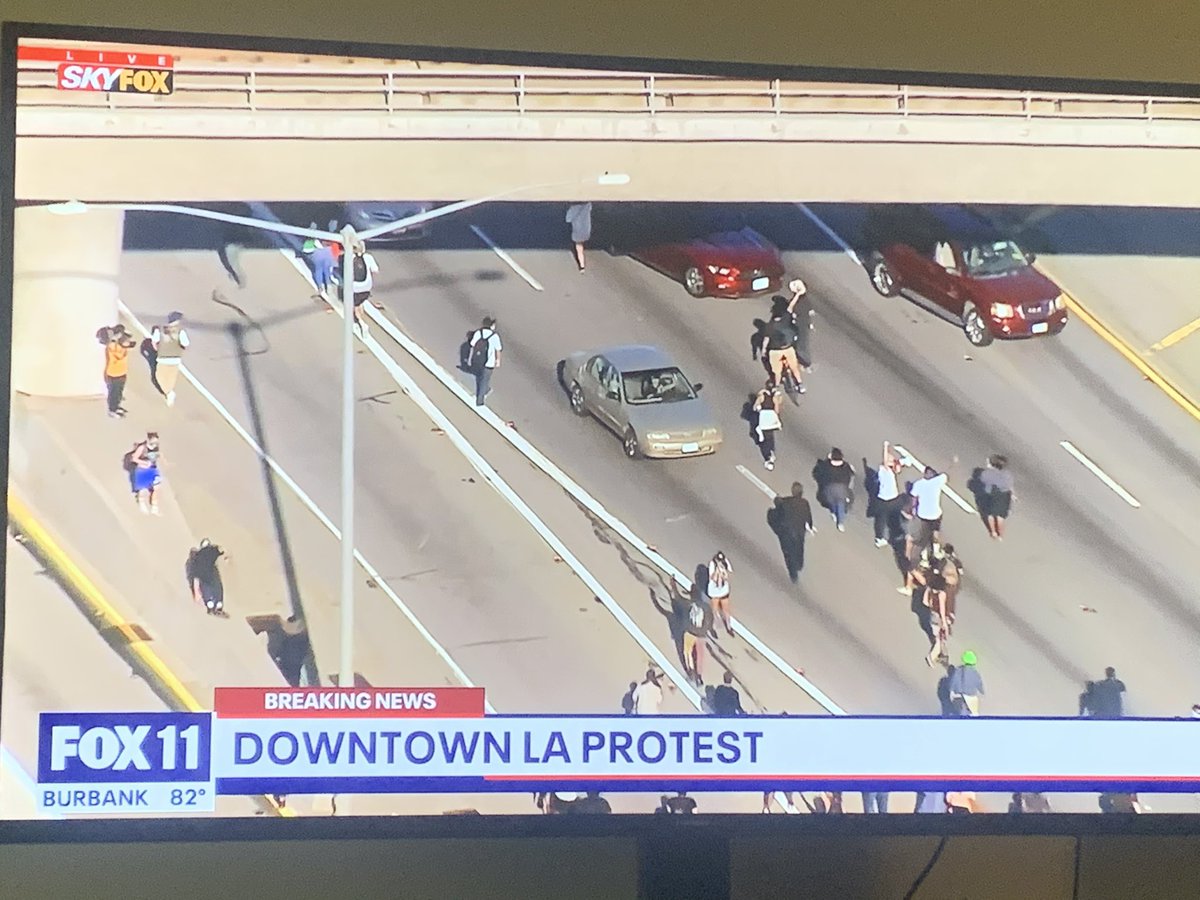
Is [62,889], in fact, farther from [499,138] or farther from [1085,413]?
[1085,413]

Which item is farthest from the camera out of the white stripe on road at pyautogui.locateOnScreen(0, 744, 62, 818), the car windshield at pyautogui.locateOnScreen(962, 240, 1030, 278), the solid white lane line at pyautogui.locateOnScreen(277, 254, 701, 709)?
the car windshield at pyautogui.locateOnScreen(962, 240, 1030, 278)

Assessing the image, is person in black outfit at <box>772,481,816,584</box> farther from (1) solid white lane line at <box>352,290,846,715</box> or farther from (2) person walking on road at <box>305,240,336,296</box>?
(2) person walking on road at <box>305,240,336,296</box>

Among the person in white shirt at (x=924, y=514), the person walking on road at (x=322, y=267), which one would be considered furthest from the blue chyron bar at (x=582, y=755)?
the person walking on road at (x=322, y=267)

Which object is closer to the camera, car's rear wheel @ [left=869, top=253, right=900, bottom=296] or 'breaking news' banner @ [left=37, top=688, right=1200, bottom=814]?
'breaking news' banner @ [left=37, top=688, right=1200, bottom=814]

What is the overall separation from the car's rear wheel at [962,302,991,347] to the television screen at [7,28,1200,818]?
2 cm

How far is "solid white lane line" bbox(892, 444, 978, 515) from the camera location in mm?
2486

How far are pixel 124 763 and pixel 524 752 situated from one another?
0.79 m

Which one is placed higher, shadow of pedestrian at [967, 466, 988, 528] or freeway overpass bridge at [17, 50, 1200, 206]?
freeway overpass bridge at [17, 50, 1200, 206]

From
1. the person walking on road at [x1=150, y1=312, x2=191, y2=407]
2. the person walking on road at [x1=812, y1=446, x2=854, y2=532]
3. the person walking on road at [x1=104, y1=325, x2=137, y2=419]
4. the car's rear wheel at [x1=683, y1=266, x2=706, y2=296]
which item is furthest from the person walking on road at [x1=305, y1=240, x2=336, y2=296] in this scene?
the person walking on road at [x1=812, y1=446, x2=854, y2=532]

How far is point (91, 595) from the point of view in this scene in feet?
7.59

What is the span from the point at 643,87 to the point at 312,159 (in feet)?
2.28

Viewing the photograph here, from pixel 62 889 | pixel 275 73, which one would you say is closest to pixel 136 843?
pixel 62 889

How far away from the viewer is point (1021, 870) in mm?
2707

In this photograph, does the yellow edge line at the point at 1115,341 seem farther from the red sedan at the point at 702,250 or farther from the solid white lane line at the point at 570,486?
the solid white lane line at the point at 570,486
